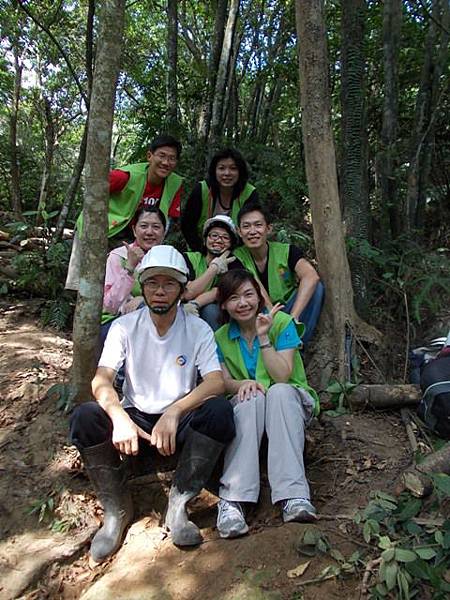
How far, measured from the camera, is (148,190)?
4836 mm

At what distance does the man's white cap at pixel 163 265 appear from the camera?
331 cm

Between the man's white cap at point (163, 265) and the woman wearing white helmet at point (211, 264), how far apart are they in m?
0.83

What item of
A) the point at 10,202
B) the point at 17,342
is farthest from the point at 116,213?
the point at 10,202

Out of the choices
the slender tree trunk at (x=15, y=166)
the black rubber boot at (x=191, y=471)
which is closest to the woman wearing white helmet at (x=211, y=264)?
the black rubber boot at (x=191, y=471)

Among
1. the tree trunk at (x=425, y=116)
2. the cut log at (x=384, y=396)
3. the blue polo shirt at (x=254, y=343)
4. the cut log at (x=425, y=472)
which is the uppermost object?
the tree trunk at (x=425, y=116)

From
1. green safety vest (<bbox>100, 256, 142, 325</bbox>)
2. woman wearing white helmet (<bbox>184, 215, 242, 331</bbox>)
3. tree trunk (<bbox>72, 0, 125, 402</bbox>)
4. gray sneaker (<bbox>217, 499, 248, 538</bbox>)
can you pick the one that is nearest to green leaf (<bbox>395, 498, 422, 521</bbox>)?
gray sneaker (<bbox>217, 499, 248, 538</bbox>)

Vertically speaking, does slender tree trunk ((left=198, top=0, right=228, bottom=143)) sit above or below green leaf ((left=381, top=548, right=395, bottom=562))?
above

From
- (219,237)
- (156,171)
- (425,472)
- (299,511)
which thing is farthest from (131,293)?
(425,472)

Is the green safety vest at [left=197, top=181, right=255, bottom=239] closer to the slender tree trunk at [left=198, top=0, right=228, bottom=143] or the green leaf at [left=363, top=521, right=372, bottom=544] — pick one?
the green leaf at [left=363, top=521, right=372, bottom=544]

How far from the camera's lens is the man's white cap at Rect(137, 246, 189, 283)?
10.8 feet

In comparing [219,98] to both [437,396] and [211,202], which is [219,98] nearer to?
[211,202]

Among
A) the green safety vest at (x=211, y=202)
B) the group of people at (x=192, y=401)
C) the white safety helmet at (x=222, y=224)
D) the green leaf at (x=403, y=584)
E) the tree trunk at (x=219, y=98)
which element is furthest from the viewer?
the tree trunk at (x=219, y=98)

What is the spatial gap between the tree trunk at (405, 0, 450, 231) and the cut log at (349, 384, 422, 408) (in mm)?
3233

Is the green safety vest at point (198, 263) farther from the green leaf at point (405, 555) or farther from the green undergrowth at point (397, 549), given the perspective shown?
the green leaf at point (405, 555)
